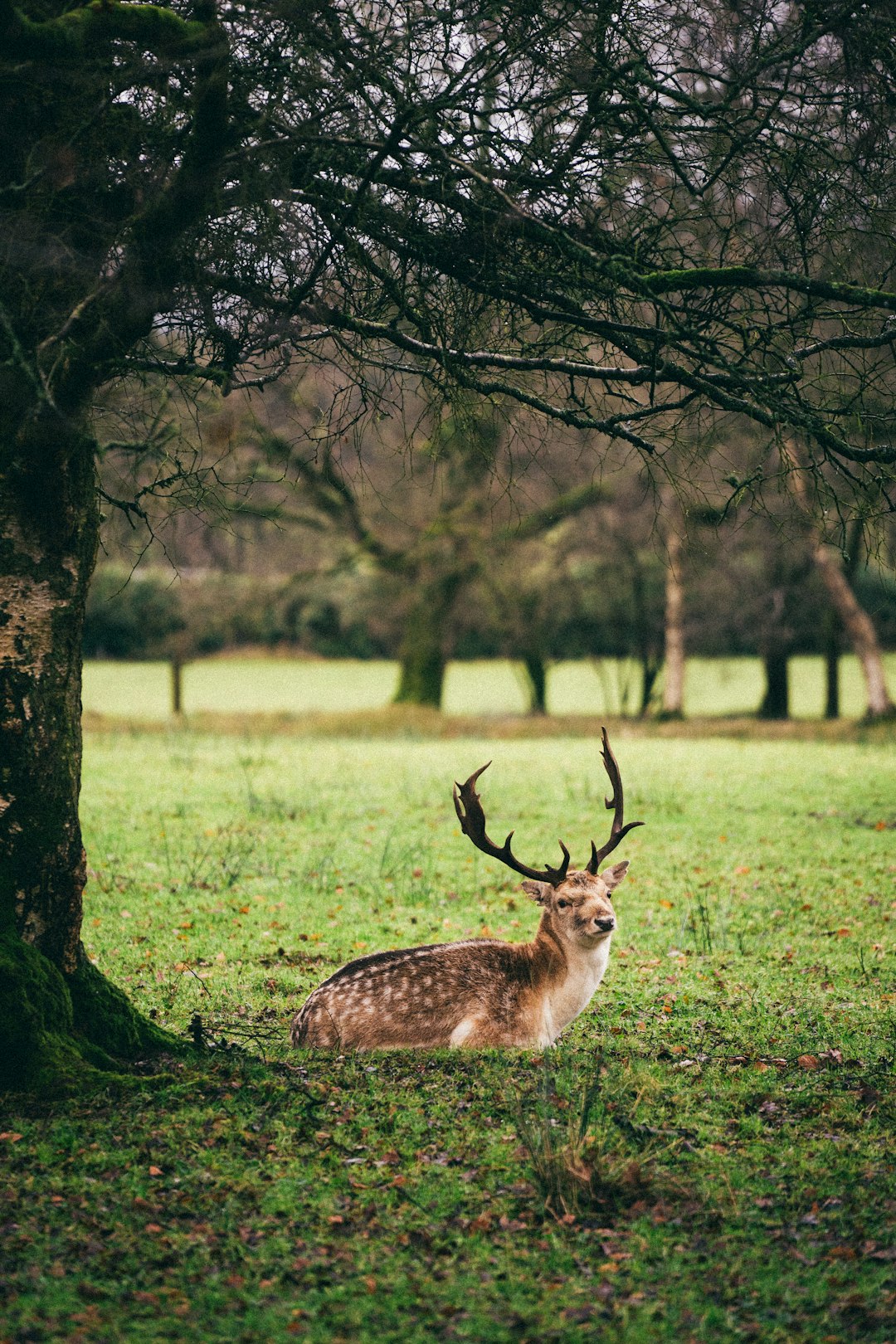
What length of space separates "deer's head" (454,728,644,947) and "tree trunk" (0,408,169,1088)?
2.04 metres

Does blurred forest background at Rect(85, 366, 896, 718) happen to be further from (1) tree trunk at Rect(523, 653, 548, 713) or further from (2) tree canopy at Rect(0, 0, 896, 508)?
(2) tree canopy at Rect(0, 0, 896, 508)

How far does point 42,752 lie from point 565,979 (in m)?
3.03

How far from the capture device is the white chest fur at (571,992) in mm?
6621

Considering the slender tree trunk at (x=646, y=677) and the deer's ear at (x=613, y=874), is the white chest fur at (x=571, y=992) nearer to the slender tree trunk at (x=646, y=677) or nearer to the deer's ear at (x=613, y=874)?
the deer's ear at (x=613, y=874)

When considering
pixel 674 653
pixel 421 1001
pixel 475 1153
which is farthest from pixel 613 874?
pixel 674 653

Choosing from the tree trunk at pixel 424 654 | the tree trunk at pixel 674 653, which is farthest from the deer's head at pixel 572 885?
the tree trunk at pixel 674 653

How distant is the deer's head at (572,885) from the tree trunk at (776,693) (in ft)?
85.4

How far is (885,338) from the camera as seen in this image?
5.49 m

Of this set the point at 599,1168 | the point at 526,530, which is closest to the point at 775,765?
the point at 526,530

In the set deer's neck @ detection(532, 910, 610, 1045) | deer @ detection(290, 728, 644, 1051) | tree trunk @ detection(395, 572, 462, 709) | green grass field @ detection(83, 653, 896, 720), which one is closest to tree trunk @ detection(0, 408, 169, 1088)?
deer @ detection(290, 728, 644, 1051)

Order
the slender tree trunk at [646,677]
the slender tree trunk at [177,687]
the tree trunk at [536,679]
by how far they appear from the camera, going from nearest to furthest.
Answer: the slender tree trunk at [646,677], the slender tree trunk at [177,687], the tree trunk at [536,679]

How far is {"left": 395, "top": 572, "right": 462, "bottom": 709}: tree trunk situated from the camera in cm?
3030

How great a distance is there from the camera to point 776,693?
32156mm

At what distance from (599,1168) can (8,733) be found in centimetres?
312
